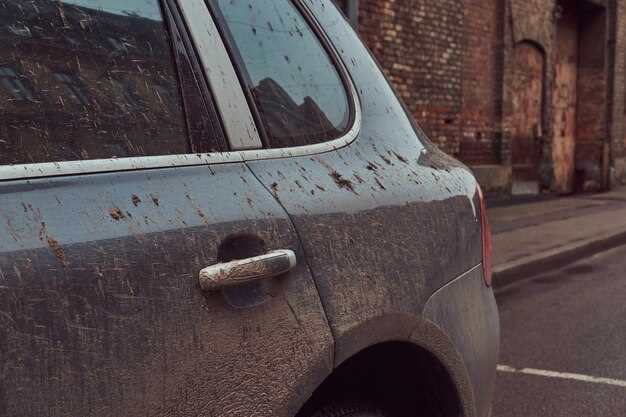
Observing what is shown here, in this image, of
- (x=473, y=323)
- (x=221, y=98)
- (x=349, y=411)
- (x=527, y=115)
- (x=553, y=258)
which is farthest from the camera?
(x=527, y=115)

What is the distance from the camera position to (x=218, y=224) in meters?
1.46

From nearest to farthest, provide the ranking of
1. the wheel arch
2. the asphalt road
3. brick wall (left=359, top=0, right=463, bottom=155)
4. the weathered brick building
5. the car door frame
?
the car door frame, the wheel arch, the asphalt road, brick wall (left=359, top=0, right=463, bottom=155), the weathered brick building

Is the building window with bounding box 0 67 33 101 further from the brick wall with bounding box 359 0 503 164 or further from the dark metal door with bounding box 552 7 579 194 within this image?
the dark metal door with bounding box 552 7 579 194

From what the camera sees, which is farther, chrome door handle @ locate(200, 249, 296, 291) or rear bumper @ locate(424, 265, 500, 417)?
rear bumper @ locate(424, 265, 500, 417)

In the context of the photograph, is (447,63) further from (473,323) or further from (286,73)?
(286,73)

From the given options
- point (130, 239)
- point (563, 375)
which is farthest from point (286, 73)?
point (563, 375)

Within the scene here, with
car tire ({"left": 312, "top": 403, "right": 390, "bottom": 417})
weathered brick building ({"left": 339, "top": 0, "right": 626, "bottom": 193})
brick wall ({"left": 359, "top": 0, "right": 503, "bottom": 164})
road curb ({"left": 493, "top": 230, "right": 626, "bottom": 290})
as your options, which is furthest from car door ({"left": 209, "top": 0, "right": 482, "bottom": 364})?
brick wall ({"left": 359, "top": 0, "right": 503, "bottom": 164})

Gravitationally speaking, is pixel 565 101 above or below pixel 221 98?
above

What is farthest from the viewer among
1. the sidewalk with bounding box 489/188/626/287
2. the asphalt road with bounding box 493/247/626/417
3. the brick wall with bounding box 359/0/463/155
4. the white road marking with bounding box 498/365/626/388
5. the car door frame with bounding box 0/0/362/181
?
the brick wall with bounding box 359/0/463/155

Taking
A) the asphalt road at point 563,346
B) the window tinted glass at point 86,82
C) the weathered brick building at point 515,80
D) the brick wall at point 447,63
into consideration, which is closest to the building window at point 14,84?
the window tinted glass at point 86,82

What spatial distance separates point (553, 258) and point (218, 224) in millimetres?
7220

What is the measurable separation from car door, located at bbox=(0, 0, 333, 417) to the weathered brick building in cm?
721

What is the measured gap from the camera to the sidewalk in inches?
302

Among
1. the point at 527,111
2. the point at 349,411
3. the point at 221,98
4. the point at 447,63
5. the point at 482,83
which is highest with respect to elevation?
the point at 447,63
